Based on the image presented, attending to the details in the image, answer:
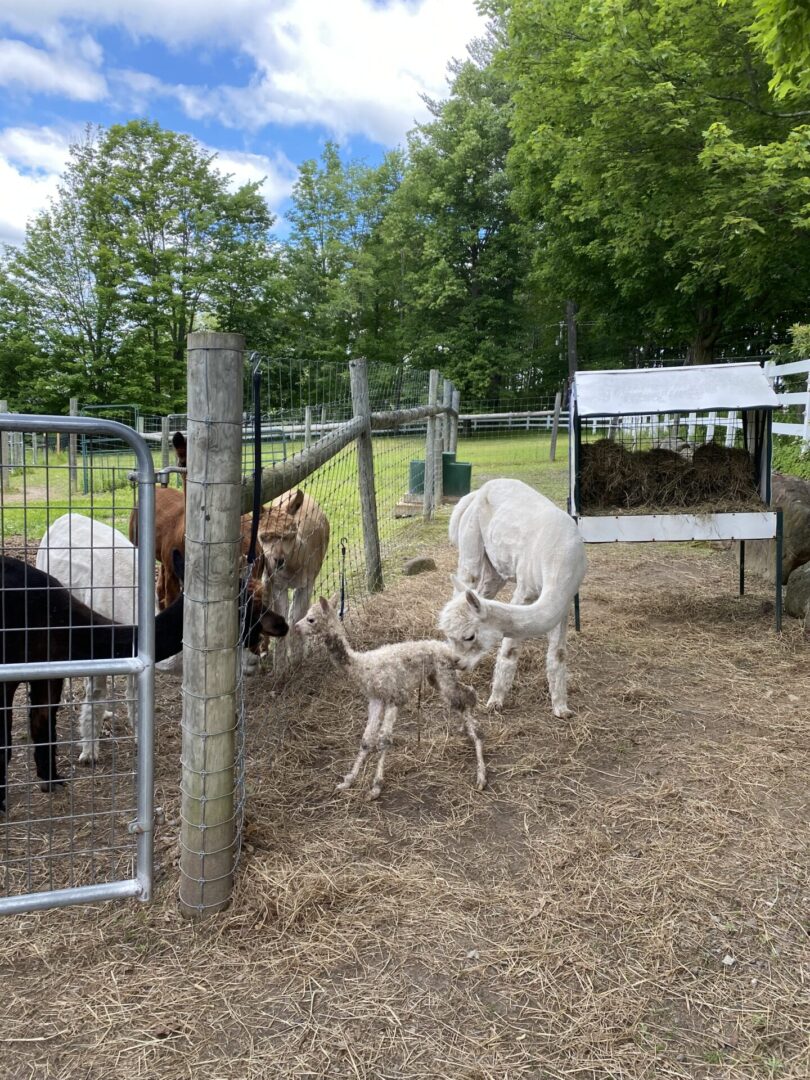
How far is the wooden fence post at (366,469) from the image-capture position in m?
6.72

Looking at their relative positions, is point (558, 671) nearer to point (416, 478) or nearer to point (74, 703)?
point (74, 703)

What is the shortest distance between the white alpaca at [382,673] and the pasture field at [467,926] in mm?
184

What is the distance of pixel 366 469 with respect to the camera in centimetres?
695

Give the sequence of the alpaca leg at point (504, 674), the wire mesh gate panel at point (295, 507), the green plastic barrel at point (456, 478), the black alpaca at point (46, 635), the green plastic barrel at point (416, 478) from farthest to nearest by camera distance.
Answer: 1. the green plastic barrel at point (456, 478)
2. the green plastic barrel at point (416, 478)
3. the alpaca leg at point (504, 674)
4. the black alpaca at point (46, 635)
5. the wire mesh gate panel at point (295, 507)

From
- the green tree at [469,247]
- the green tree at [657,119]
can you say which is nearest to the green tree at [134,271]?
the green tree at [469,247]

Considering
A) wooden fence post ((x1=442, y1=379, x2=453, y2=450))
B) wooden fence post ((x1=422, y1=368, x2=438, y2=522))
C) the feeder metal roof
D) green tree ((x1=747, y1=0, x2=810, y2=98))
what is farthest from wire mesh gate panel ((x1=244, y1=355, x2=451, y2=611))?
green tree ((x1=747, y1=0, x2=810, y2=98))

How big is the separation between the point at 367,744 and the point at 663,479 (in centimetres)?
430

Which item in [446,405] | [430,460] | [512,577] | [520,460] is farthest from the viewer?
[520,460]

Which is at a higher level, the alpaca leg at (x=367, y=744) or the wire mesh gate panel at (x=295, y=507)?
the wire mesh gate panel at (x=295, y=507)

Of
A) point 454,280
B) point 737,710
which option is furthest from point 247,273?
point 737,710

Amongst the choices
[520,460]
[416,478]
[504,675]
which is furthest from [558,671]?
[520,460]

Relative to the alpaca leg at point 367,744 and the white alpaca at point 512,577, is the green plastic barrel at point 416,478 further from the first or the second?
the alpaca leg at point 367,744

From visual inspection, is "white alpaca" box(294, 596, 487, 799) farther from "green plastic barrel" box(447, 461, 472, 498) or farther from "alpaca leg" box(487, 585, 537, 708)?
"green plastic barrel" box(447, 461, 472, 498)

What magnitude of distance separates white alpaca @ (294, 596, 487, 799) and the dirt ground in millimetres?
182
